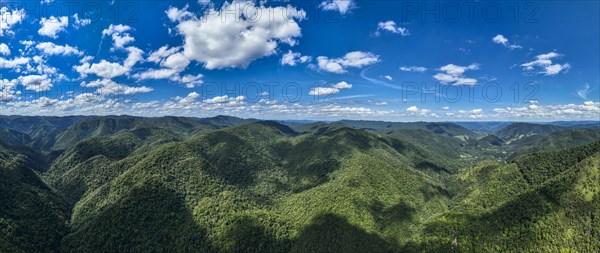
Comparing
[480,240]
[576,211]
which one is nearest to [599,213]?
[576,211]

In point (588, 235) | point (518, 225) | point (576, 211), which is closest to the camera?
point (588, 235)

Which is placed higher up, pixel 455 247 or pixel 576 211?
pixel 576 211

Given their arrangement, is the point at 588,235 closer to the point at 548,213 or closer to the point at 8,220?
the point at 548,213

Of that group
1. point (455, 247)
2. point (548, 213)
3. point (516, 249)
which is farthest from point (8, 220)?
point (548, 213)

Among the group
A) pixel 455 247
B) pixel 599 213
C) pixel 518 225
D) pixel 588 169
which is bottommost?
pixel 455 247

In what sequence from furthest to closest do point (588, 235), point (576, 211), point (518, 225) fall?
point (518, 225)
point (576, 211)
point (588, 235)

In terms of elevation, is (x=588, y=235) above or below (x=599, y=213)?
below

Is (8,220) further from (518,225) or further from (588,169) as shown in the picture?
(588,169)

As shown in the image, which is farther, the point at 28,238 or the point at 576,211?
the point at 28,238

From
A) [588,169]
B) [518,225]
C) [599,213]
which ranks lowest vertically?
[518,225]
